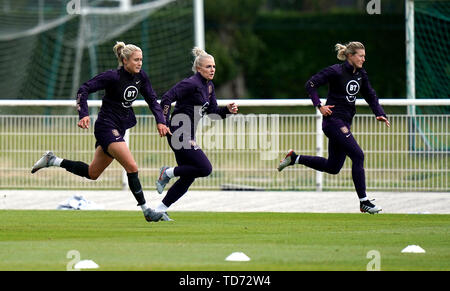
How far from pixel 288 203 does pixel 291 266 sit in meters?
6.04

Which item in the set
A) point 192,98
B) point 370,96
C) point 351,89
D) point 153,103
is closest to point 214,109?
point 192,98

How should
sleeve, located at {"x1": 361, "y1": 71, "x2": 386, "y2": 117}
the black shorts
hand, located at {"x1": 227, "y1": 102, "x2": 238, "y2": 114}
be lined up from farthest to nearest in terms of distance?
sleeve, located at {"x1": 361, "y1": 71, "x2": 386, "y2": 117} < hand, located at {"x1": 227, "y1": 102, "x2": 238, "y2": 114} < the black shorts

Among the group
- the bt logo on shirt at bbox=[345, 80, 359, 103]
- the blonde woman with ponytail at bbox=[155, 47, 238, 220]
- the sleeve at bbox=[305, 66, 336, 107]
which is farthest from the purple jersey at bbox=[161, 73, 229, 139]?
the bt logo on shirt at bbox=[345, 80, 359, 103]

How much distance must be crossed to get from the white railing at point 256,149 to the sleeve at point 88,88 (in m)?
4.03

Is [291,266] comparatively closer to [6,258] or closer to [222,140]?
[6,258]

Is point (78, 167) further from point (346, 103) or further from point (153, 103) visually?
point (346, 103)

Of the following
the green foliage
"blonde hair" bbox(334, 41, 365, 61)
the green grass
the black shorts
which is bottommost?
the green grass

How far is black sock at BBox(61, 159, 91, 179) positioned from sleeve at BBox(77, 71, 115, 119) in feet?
3.35

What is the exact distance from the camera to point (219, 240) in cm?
982

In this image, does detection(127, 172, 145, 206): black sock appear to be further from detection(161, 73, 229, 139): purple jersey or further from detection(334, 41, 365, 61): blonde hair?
detection(334, 41, 365, 61): blonde hair

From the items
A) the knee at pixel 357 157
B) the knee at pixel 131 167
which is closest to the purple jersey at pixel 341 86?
the knee at pixel 357 157

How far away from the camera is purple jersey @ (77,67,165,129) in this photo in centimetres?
1101

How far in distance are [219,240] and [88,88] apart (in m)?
2.31
